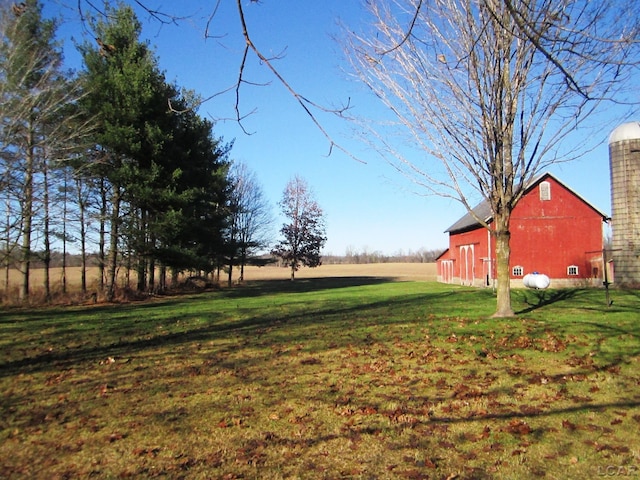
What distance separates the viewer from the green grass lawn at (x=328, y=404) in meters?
3.99

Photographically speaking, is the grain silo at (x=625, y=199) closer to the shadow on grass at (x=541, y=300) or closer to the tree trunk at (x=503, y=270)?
the shadow on grass at (x=541, y=300)

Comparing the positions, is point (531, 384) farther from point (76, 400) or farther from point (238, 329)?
point (238, 329)

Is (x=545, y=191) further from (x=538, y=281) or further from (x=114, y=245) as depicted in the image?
(x=114, y=245)

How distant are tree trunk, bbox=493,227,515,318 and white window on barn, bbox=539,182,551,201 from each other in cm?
2246

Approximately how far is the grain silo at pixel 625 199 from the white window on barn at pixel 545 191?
3.68 meters

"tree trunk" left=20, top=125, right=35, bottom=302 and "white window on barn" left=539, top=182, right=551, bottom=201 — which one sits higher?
"white window on barn" left=539, top=182, right=551, bottom=201

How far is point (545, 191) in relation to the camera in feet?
107

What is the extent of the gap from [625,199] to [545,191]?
4.73 m

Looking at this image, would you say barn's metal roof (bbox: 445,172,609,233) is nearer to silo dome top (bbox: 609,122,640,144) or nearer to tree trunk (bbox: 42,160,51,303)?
silo dome top (bbox: 609,122,640,144)

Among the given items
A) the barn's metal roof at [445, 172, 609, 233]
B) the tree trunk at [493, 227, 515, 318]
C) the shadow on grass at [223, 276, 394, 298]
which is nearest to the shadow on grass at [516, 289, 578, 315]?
the tree trunk at [493, 227, 515, 318]

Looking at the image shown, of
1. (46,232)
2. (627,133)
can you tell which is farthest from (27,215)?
(627,133)

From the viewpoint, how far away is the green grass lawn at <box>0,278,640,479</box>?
3986 mm

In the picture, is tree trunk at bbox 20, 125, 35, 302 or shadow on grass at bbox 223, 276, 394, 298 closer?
tree trunk at bbox 20, 125, 35, 302

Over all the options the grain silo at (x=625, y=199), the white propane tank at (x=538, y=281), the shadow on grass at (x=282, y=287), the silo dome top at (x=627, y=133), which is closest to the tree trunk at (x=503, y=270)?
the white propane tank at (x=538, y=281)
